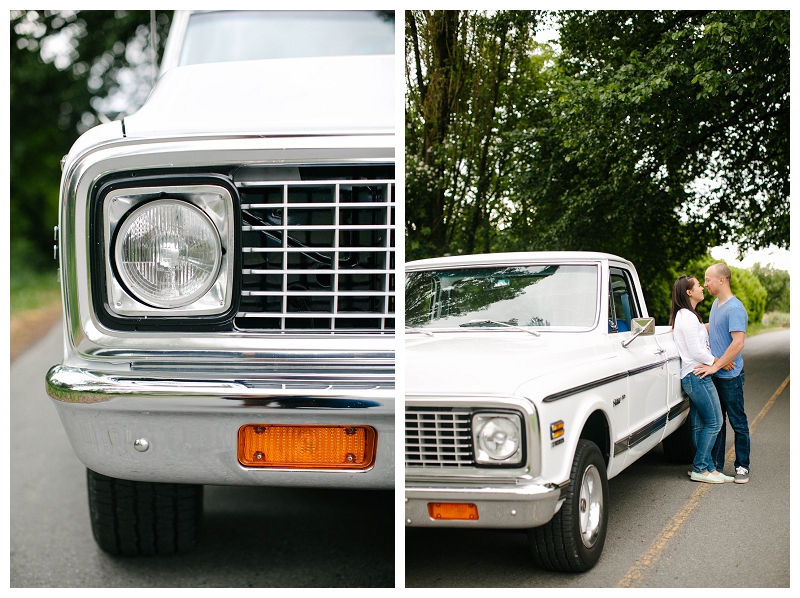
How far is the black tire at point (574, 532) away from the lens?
1809mm

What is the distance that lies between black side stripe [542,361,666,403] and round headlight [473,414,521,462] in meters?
0.12

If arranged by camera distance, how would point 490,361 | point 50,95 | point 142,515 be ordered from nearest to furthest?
point 50,95 < point 490,361 < point 142,515

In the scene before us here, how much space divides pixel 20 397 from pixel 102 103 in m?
1.28

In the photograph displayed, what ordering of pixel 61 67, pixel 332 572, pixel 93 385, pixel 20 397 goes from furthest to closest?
pixel 20 397 → pixel 332 572 → pixel 93 385 → pixel 61 67

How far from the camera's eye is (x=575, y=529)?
5.94ft

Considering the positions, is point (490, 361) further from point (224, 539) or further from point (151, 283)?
point (224, 539)

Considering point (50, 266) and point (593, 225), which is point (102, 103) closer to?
point (50, 266)

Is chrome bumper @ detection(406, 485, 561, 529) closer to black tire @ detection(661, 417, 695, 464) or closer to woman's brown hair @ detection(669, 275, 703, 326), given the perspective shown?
black tire @ detection(661, 417, 695, 464)

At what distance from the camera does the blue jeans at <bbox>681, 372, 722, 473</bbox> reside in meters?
2.11

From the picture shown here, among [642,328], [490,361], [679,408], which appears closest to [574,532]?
[490,361]

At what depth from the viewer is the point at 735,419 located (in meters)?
2.13

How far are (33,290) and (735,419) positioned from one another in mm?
2014

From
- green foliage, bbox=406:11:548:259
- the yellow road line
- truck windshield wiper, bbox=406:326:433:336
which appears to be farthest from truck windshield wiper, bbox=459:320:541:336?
the yellow road line
